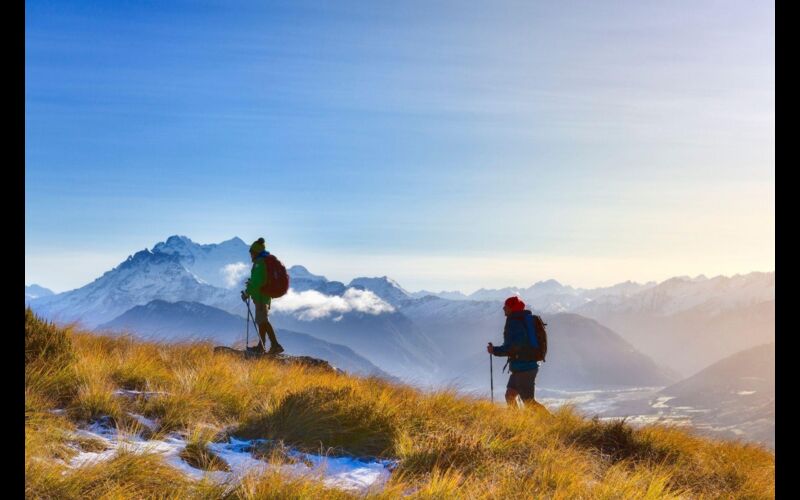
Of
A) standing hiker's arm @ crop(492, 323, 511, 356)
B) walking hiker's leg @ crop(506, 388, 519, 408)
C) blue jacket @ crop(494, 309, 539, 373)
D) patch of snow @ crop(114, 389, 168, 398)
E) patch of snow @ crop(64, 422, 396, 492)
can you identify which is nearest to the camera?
patch of snow @ crop(64, 422, 396, 492)

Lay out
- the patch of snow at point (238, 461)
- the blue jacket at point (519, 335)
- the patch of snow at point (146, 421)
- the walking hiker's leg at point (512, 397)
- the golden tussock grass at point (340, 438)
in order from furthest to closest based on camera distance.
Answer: the blue jacket at point (519, 335) → the walking hiker's leg at point (512, 397) → the patch of snow at point (146, 421) → the patch of snow at point (238, 461) → the golden tussock grass at point (340, 438)

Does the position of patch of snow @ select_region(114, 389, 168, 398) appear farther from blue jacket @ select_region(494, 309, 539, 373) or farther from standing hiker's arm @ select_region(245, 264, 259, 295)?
standing hiker's arm @ select_region(245, 264, 259, 295)

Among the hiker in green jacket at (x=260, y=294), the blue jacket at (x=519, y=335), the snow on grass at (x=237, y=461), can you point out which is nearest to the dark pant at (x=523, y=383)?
the blue jacket at (x=519, y=335)

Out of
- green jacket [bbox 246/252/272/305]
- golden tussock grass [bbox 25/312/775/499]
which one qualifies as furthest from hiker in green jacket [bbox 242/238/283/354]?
golden tussock grass [bbox 25/312/775/499]

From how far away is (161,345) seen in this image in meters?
12.8

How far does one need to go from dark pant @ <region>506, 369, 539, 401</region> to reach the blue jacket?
0.35 feet

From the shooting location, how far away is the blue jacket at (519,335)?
39.1ft

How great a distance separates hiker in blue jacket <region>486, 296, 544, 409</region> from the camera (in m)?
11.9

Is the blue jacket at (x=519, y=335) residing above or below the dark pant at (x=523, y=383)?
above

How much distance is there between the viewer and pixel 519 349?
473 inches

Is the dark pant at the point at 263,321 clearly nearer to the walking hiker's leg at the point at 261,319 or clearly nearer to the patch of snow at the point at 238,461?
the walking hiker's leg at the point at 261,319

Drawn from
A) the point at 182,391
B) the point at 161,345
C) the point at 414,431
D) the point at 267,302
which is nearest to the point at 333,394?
the point at 414,431
